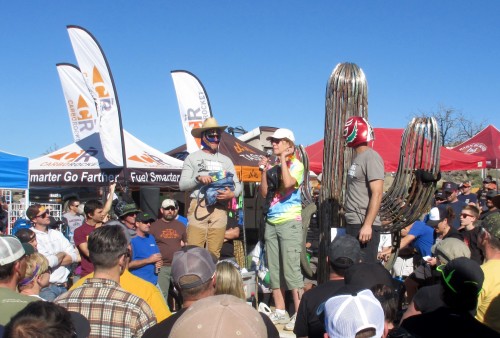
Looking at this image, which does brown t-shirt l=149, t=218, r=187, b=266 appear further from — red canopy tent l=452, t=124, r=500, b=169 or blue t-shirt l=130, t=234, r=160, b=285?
red canopy tent l=452, t=124, r=500, b=169

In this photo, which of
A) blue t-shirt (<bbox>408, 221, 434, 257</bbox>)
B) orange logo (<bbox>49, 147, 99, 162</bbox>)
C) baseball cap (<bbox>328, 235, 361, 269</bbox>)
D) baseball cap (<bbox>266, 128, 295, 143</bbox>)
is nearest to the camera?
baseball cap (<bbox>328, 235, 361, 269</bbox>)

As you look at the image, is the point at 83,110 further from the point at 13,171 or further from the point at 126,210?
the point at 126,210

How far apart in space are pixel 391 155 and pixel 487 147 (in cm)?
517

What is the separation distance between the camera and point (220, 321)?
78.8 inches

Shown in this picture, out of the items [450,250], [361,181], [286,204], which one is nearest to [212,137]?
[286,204]

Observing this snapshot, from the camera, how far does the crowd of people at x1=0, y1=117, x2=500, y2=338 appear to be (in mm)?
2375

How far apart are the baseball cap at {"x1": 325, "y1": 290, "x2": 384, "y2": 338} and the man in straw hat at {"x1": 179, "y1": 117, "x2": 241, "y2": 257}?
12.1ft

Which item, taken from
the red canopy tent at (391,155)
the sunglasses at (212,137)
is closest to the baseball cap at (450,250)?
the sunglasses at (212,137)

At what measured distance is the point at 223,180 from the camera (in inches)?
240

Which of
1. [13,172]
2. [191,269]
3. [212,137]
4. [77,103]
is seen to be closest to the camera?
[191,269]

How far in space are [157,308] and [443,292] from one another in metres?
1.67

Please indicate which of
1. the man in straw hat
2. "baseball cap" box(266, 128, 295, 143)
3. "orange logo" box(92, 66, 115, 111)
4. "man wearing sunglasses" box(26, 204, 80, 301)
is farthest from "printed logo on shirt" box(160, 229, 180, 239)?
"orange logo" box(92, 66, 115, 111)

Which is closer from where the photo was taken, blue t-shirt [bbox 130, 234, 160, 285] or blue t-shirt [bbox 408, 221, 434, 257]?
blue t-shirt [bbox 130, 234, 160, 285]

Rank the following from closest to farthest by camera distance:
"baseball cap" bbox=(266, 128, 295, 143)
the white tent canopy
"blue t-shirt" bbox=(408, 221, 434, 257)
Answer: "baseball cap" bbox=(266, 128, 295, 143), "blue t-shirt" bbox=(408, 221, 434, 257), the white tent canopy
